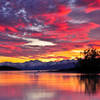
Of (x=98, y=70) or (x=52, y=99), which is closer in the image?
(x=52, y=99)

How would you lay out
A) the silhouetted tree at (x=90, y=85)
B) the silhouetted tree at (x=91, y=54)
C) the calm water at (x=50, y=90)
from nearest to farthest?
1. the calm water at (x=50, y=90)
2. the silhouetted tree at (x=90, y=85)
3. the silhouetted tree at (x=91, y=54)

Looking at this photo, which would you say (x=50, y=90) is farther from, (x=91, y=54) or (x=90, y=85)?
(x=91, y=54)

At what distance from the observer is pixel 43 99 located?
2017 cm

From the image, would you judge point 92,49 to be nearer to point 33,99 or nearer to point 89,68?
point 89,68

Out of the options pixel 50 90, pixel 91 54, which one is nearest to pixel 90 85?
pixel 50 90

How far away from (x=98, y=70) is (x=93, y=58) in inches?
427

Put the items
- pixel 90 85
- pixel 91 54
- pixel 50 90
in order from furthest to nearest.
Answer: pixel 91 54 < pixel 90 85 < pixel 50 90

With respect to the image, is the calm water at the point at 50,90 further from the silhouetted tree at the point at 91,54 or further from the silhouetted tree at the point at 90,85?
the silhouetted tree at the point at 91,54

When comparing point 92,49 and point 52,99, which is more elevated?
point 92,49

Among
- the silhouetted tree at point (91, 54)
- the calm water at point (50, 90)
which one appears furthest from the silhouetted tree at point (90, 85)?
the silhouetted tree at point (91, 54)

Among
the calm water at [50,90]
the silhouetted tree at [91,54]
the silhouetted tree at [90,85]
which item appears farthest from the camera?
the silhouetted tree at [91,54]

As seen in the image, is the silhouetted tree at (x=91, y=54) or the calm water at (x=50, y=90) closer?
the calm water at (x=50, y=90)

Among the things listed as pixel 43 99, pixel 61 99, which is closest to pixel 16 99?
pixel 43 99

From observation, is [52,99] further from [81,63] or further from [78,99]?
[81,63]
